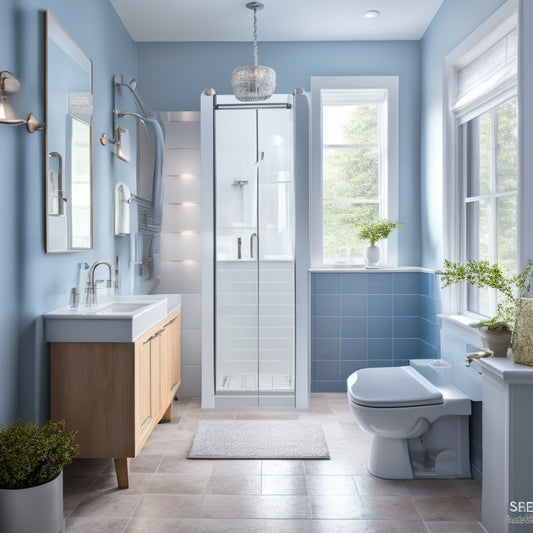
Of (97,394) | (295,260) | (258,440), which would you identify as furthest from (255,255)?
(97,394)

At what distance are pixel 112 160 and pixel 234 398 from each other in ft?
6.27

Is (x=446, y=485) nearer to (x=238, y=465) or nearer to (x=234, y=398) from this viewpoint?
(x=238, y=465)

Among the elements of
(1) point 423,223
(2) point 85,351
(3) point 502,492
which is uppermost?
(1) point 423,223

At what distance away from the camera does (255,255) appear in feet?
12.6

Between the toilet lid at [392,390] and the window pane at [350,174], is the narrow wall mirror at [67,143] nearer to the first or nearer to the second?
the toilet lid at [392,390]

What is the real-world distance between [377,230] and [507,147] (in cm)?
133

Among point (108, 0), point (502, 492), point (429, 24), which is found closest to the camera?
point (502, 492)

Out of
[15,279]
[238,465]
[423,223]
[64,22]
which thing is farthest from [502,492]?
[64,22]

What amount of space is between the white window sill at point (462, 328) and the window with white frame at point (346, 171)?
103cm

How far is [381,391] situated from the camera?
257 cm

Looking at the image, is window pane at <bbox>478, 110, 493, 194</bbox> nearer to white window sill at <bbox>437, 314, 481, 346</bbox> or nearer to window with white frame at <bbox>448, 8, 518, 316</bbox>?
window with white frame at <bbox>448, 8, 518, 316</bbox>

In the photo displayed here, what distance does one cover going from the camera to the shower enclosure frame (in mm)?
3754

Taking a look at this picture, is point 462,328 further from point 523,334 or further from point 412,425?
point 523,334

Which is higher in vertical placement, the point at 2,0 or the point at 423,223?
the point at 2,0
